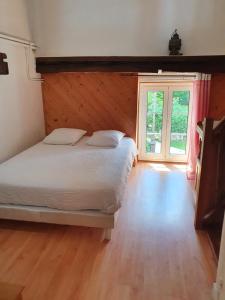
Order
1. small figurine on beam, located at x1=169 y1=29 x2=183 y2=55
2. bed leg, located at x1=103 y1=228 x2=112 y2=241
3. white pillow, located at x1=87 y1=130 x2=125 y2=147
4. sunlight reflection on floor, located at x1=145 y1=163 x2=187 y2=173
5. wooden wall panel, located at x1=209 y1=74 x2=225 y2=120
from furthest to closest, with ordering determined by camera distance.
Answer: sunlight reflection on floor, located at x1=145 y1=163 x2=187 y2=173 → white pillow, located at x1=87 y1=130 x2=125 y2=147 → small figurine on beam, located at x1=169 y1=29 x2=183 y2=55 → wooden wall panel, located at x1=209 y1=74 x2=225 y2=120 → bed leg, located at x1=103 y1=228 x2=112 y2=241

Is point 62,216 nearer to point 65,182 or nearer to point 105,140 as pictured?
point 65,182

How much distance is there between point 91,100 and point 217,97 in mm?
1984

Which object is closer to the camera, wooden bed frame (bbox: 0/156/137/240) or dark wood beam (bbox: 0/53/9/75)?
wooden bed frame (bbox: 0/156/137/240)

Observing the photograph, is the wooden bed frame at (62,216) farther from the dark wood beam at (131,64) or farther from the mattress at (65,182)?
the dark wood beam at (131,64)

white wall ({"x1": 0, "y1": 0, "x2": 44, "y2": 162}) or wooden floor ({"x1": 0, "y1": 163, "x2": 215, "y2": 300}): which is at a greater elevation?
white wall ({"x1": 0, "y1": 0, "x2": 44, "y2": 162})

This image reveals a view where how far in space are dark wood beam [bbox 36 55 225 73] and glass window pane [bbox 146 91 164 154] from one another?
70 cm

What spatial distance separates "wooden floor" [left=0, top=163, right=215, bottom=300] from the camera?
71.1 inches

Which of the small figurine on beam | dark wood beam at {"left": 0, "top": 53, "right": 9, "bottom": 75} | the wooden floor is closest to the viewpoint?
the wooden floor

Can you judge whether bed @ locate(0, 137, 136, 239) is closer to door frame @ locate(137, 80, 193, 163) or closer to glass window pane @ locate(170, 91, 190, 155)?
door frame @ locate(137, 80, 193, 163)

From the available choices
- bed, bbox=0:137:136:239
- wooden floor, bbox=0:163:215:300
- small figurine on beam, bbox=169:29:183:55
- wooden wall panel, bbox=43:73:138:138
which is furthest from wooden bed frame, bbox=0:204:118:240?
small figurine on beam, bbox=169:29:183:55

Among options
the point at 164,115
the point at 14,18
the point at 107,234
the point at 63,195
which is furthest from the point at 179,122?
the point at 14,18

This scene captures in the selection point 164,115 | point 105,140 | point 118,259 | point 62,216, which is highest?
point 164,115

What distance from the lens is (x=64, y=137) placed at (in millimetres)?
3832

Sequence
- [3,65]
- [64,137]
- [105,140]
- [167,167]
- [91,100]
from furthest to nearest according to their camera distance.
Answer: [167,167]
[91,100]
[64,137]
[105,140]
[3,65]
